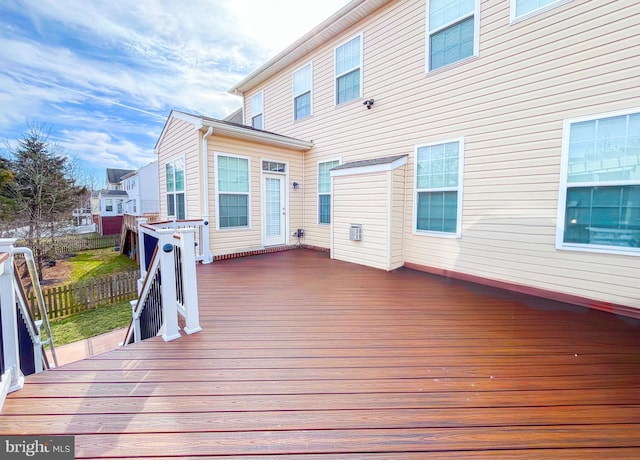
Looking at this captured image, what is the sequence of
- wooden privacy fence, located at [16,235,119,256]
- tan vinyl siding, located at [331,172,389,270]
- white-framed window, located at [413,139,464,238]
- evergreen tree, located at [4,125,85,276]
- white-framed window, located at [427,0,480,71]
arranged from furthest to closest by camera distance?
wooden privacy fence, located at [16,235,119,256], evergreen tree, located at [4,125,85,276], tan vinyl siding, located at [331,172,389,270], white-framed window, located at [413,139,464,238], white-framed window, located at [427,0,480,71]

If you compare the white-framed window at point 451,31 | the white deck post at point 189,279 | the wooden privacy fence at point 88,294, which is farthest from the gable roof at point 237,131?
the wooden privacy fence at point 88,294

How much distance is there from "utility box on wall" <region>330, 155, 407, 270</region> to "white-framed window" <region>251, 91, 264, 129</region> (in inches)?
164

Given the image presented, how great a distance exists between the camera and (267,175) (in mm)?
6961

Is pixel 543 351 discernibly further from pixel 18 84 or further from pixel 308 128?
Result: pixel 18 84

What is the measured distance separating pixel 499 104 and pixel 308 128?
4567mm

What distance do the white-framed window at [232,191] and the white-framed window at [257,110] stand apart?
3.12 metres

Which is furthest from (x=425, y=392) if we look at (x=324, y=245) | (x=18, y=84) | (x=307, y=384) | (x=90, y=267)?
(x=18, y=84)

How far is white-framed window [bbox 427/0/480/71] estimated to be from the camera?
4488 mm

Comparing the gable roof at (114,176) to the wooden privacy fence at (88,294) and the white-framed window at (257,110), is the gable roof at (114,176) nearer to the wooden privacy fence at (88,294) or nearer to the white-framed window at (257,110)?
the white-framed window at (257,110)

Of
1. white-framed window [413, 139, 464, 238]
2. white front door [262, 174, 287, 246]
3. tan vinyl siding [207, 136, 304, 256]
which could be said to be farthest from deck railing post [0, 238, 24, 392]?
white-framed window [413, 139, 464, 238]

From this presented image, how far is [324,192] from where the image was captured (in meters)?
7.25

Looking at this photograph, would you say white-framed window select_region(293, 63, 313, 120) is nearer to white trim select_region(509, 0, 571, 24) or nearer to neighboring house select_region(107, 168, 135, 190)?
white trim select_region(509, 0, 571, 24)

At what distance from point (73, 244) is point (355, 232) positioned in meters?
13.3

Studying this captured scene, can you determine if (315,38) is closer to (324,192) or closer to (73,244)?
(324,192)
